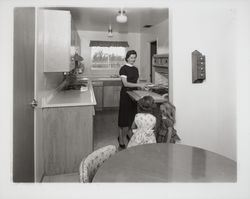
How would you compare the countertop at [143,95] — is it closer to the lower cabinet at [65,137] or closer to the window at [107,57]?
the lower cabinet at [65,137]

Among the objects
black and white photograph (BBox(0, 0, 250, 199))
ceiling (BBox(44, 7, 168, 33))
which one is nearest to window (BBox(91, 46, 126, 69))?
ceiling (BBox(44, 7, 168, 33))

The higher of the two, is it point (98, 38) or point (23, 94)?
point (98, 38)

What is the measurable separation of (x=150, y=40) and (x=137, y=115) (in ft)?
13.8

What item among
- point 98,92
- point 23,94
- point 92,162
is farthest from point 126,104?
point 98,92

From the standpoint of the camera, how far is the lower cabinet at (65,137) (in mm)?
2271

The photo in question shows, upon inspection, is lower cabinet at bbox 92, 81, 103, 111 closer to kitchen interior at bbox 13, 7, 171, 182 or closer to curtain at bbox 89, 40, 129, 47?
curtain at bbox 89, 40, 129, 47

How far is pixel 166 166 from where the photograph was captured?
1.09m

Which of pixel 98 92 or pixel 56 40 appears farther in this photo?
pixel 98 92

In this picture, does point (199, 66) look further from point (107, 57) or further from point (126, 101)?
point (107, 57)
